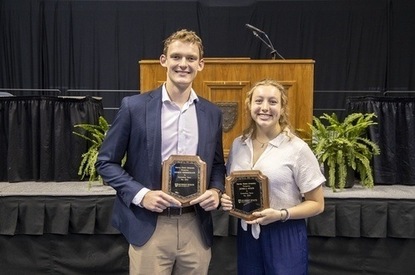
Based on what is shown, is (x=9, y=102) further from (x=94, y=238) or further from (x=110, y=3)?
(x=110, y=3)

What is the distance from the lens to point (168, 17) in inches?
340

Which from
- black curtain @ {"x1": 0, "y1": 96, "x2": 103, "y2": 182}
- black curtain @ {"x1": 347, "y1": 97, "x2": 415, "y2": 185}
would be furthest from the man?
black curtain @ {"x1": 347, "y1": 97, "x2": 415, "y2": 185}

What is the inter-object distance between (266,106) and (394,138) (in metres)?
2.28

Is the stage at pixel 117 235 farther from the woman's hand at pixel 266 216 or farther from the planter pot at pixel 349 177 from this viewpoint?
the woman's hand at pixel 266 216

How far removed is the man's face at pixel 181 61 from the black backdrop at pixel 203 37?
6.89 m

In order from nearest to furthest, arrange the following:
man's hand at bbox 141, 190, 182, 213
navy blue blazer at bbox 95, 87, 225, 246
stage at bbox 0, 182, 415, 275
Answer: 1. man's hand at bbox 141, 190, 182, 213
2. navy blue blazer at bbox 95, 87, 225, 246
3. stage at bbox 0, 182, 415, 275

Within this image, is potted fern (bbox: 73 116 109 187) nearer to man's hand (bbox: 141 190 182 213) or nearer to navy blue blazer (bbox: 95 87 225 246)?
navy blue blazer (bbox: 95 87 225 246)

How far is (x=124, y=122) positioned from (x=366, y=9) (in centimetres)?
763

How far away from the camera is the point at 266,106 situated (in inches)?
76.7

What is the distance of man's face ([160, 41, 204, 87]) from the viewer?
187cm

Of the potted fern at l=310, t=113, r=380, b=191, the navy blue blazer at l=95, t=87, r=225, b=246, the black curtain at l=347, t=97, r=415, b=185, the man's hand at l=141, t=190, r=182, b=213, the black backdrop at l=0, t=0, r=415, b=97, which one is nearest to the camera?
the man's hand at l=141, t=190, r=182, b=213

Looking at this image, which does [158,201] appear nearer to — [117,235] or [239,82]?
[117,235]

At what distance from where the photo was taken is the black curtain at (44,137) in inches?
152

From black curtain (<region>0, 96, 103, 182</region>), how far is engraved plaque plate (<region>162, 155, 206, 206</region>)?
220 centimetres
